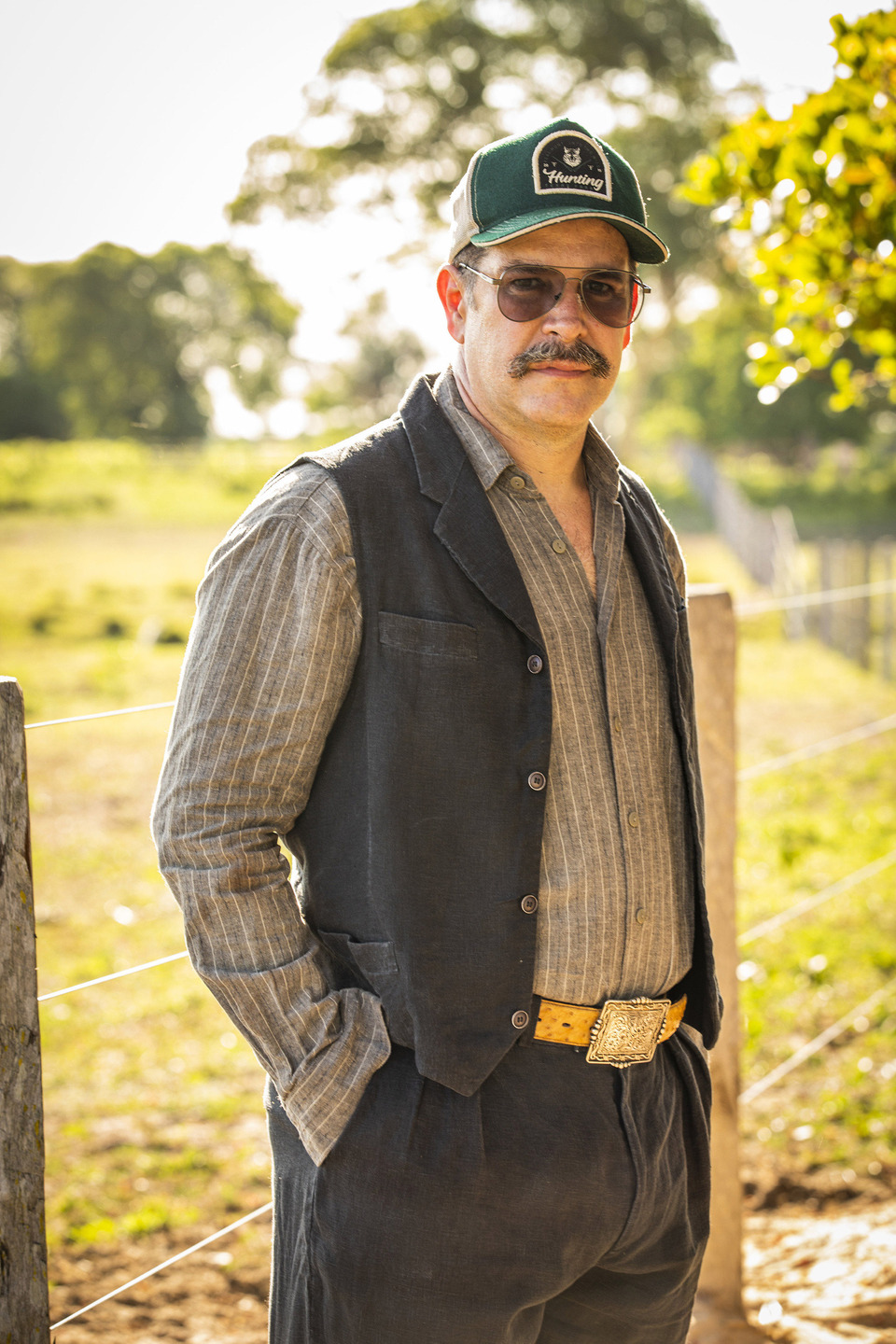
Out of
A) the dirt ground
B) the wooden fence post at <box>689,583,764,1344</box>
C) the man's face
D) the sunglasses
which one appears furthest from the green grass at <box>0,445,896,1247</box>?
the sunglasses

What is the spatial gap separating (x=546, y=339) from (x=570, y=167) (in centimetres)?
24

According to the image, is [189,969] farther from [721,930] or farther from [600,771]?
[600,771]

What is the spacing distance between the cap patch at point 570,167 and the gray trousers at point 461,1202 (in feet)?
3.96

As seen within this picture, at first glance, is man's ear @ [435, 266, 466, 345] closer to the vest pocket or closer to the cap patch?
the cap patch

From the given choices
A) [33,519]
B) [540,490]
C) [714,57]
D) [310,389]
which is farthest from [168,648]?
[714,57]

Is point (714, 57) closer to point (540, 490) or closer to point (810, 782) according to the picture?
point (810, 782)

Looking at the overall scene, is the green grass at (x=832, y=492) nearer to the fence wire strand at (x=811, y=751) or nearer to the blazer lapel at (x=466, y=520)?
the fence wire strand at (x=811, y=751)

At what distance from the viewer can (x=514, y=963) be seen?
1555 millimetres

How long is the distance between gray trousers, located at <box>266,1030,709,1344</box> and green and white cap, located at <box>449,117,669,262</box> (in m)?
1.16

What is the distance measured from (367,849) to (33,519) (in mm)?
19744

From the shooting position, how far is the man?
151 cm

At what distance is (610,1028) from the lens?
1.64m

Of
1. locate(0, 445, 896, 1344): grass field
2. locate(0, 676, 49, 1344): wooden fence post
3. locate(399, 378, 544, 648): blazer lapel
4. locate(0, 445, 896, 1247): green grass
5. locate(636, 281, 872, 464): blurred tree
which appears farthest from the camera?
locate(636, 281, 872, 464): blurred tree

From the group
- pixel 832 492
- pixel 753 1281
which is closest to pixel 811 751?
pixel 753 1281
